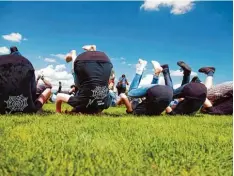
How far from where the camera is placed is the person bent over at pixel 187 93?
1073 centimetres

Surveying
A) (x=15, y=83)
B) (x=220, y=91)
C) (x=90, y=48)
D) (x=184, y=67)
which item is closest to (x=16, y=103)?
(x=15, y=83)

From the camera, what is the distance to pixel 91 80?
928 centimetres

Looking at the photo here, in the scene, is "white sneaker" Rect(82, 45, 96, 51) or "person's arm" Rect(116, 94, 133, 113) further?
"person's arm" Rect(116, 94, 133, 113)

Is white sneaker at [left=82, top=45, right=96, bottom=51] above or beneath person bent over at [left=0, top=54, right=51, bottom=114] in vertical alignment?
above

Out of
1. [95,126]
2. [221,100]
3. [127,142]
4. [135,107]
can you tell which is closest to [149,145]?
[127,142]

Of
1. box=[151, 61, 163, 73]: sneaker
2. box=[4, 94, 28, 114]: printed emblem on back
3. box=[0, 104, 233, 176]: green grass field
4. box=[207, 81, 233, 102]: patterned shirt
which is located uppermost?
box=[151, 61, 163, 73]: sneaker

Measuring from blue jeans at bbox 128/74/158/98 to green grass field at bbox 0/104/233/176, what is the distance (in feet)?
10.8

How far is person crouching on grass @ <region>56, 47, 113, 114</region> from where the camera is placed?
9305mm

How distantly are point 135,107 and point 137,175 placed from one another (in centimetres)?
655

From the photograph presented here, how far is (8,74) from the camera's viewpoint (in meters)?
8.80

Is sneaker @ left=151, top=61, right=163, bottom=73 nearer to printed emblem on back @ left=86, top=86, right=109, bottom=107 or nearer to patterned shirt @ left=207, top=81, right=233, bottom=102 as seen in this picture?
printed emblem on back @ left=86, top=86, right=109, bottom=107

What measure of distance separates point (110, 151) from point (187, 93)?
633 centimetres

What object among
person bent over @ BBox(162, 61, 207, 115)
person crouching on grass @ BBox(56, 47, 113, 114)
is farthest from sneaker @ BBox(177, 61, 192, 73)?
person crouching on grass @ BBox(56, 47, 113, 114)

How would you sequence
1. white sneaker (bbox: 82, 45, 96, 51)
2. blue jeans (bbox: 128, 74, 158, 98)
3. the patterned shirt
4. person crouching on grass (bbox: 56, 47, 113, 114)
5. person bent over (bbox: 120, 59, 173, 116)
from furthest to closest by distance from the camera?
1. the patterned shirt
2. white sneaker (bbox: 82, 45, 96, 51)
3. blue jeans (bbox: 128, 74, 158, 98)
4. person bent over (bbox: 120, 59, 173, 116)
5. person crouching on grass (bbox: 56, 47, 113, 114)
